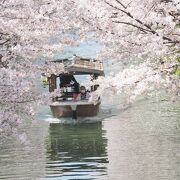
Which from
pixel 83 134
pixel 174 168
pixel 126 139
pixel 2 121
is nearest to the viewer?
pixel 2 121

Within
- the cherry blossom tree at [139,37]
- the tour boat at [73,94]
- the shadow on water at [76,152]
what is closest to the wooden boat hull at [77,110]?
the tour boat at [73,94]

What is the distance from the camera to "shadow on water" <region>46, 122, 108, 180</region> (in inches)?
624

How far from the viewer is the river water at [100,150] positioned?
15.6 m

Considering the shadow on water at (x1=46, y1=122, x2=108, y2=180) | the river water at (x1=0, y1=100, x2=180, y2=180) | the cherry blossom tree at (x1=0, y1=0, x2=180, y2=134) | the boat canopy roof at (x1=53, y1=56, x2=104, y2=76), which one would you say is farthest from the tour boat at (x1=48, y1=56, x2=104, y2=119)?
the cherry blossom tree at (x1=0, y1=0, x2=180, y2=134)

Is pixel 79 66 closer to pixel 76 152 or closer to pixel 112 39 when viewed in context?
pixel 76 152

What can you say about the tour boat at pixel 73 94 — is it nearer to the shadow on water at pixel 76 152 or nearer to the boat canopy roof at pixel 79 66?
the boat canopy roof at pixel 79 66

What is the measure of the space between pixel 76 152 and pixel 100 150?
113cm

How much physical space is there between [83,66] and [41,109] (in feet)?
33.2

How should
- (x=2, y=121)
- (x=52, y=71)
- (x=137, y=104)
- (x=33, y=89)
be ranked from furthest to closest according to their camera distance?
(x=137, y=104) → (x=52, y=71) → (x=33, y=89) → (x=2, y=121)

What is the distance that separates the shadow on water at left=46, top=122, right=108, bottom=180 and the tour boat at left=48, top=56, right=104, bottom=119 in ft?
5.58

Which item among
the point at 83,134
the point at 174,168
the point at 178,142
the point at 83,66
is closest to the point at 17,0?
the point at 174,168

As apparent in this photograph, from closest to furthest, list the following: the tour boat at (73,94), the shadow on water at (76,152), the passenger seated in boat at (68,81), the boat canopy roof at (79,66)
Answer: the shadow on water at (76,152) → the boat canopy roof at (79,66) → the tour boat at (73,94) → the passenger seated in boat at (68,81)

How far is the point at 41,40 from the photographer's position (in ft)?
39.6

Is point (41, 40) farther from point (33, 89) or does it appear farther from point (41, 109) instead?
point (41, 109)
